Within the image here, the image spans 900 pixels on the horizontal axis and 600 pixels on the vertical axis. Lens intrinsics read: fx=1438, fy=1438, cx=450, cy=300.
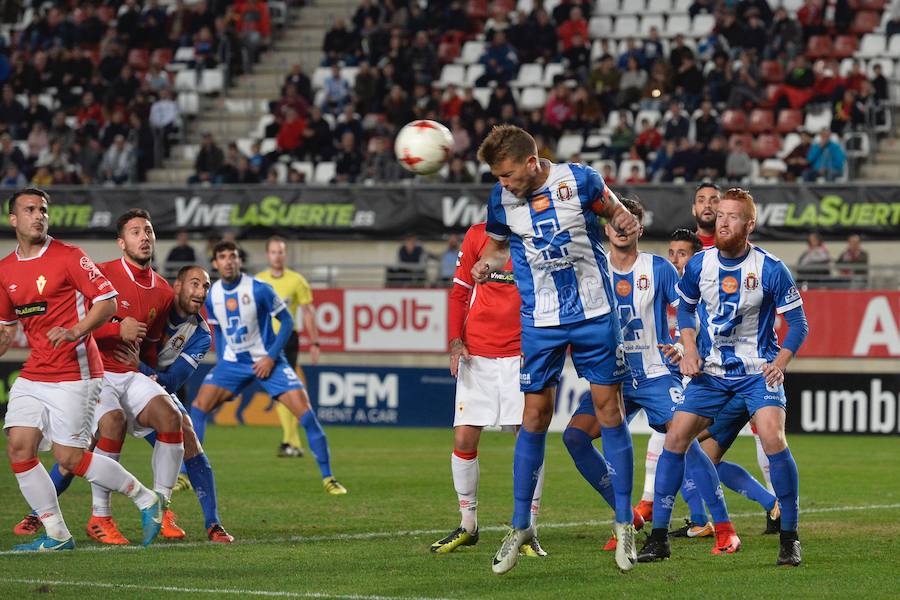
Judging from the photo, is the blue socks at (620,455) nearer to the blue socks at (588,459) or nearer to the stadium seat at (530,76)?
the blue socks at (588,459)

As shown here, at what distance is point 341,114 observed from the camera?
28031mm

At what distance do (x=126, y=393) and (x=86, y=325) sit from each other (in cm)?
112

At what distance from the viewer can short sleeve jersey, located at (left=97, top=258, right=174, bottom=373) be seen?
977 centimetres

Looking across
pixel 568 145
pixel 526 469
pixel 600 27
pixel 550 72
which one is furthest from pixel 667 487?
pixel 600 27

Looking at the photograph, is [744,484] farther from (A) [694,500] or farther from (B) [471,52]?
(B) [471,52]

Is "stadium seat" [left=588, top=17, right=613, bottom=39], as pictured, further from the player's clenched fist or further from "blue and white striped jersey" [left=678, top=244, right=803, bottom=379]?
the player's clenched fist

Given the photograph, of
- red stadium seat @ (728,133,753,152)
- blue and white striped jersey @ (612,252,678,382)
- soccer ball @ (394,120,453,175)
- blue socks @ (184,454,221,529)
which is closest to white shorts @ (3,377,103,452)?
blue socks @ (184,454,221,529)

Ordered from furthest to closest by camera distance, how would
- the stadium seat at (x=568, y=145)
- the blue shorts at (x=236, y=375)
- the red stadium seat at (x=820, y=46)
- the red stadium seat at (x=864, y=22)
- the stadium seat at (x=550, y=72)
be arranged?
the stadium seat at (x=550, y=72) → the red stadium seat at (x=864, y=22) → the red stadium seat at (x=820, y=46) → the stadium seat at (x=568, y=145) → the blue shorts at (x=236, y=375)

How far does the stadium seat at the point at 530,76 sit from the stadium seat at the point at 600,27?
148cm

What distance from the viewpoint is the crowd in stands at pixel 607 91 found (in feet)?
79.9

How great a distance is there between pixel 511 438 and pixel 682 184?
539 cm

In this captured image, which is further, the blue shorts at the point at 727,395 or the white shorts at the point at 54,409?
the white shorts at the point at 54,409

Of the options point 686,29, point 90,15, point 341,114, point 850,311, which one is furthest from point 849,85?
point 90,15

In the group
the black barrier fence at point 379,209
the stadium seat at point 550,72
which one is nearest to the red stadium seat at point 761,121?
the black barrier fence at point 379,209
